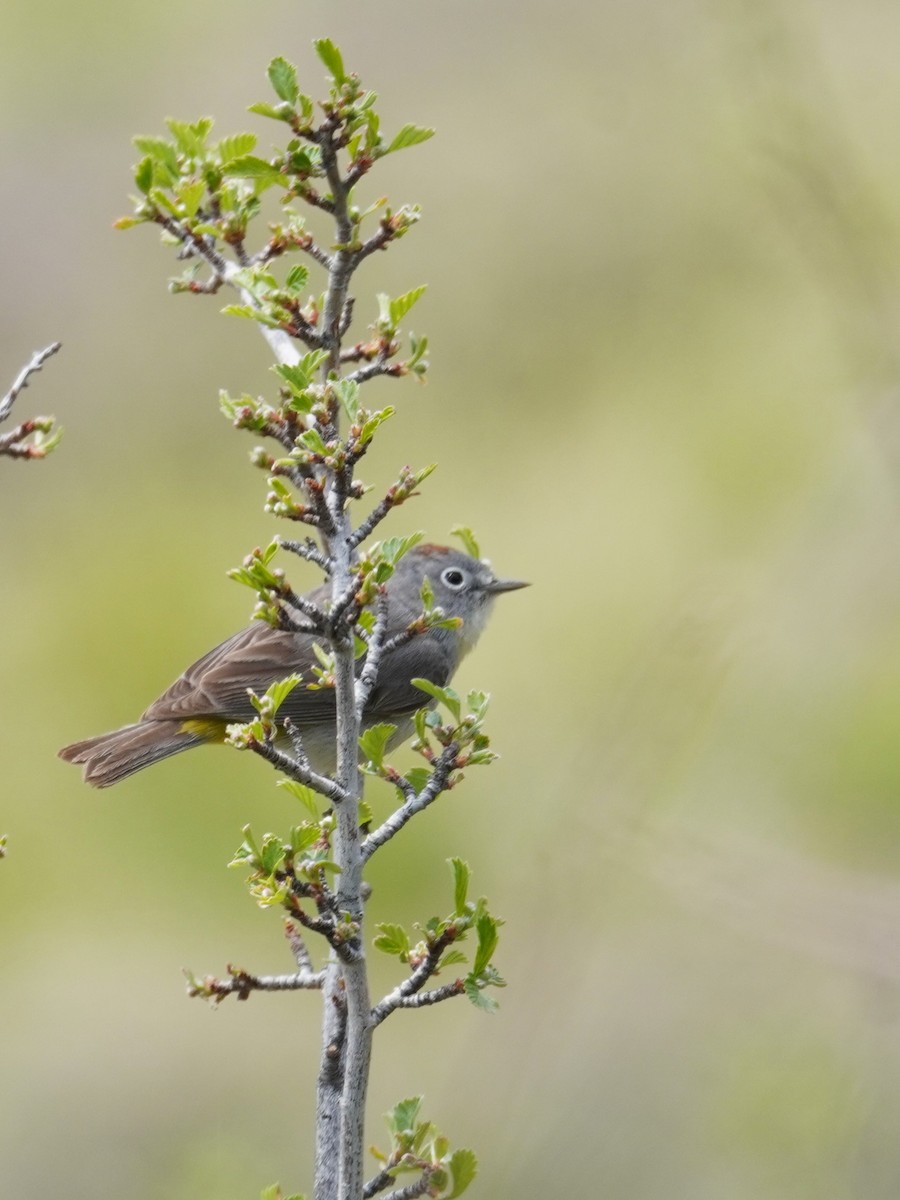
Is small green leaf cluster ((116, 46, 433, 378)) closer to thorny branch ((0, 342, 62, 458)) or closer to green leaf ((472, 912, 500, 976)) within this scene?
thorny branch ((0, 342, 62, 458))

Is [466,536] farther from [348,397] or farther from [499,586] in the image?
[499,586]

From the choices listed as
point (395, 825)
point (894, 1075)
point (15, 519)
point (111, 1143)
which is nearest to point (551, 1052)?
point (894, 1075)

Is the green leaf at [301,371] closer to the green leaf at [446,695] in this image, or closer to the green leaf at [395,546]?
the green leaf at [395,546]

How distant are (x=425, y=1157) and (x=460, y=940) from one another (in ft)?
1.46

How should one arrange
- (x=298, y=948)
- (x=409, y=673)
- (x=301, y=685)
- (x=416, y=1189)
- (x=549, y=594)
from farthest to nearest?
(x=549, y=594)
(x=409, y=673)
(x=301, y=685)
(x=298, y=948)
(x=416, y=1189)

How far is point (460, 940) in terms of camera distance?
2781 millimetres

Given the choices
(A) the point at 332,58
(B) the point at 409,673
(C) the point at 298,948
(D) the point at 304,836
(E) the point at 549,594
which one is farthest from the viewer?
(E) the point at 549,594

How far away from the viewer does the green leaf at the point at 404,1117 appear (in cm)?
281

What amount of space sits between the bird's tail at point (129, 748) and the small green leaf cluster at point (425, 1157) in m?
2.57

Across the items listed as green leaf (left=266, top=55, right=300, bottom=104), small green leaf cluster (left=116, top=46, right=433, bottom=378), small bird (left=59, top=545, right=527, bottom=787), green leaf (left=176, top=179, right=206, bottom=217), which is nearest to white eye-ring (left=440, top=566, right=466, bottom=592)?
small bird (left=59, top=545, right=527, bottom=787)

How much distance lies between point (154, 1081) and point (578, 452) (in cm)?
548

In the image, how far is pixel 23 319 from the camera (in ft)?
39.7

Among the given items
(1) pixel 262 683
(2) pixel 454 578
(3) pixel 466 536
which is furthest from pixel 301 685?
(3) pixel 466 536

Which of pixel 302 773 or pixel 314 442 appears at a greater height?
pixel 314 442
